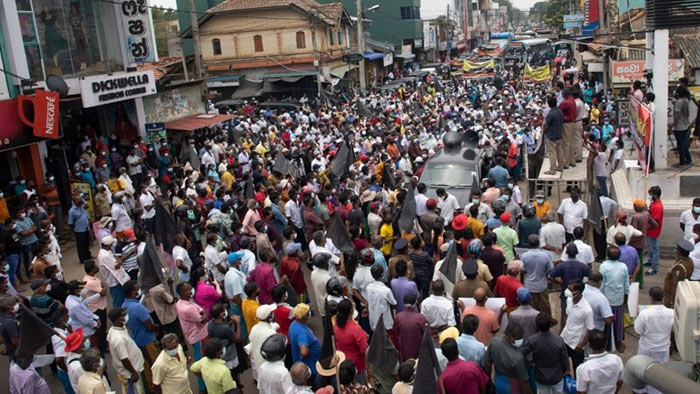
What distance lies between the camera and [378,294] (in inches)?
294

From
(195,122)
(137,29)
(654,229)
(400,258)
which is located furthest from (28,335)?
(195,122)

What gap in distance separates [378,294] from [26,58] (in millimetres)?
12750

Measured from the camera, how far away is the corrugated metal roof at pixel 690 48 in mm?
22031

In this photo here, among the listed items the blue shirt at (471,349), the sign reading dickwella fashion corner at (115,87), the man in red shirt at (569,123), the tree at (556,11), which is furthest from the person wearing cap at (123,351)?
the tree at (556,11)

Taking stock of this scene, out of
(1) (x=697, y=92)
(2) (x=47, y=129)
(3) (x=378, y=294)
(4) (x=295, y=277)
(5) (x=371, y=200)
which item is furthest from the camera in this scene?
(1) (x=697, y=92)

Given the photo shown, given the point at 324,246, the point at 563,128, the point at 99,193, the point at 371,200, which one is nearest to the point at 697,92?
the point at 563,128

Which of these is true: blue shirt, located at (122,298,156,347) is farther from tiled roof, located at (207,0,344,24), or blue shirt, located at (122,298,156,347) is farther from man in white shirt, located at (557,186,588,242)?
tiled roof, located at (207,0,344,24)

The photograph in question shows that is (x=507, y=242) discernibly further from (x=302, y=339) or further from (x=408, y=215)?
(x=302, y=339)

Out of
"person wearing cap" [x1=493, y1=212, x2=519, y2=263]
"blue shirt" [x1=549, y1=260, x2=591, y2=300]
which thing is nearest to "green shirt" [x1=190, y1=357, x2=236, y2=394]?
"blue shirt" [x1=549, y1=260, x2=591, y2=300]

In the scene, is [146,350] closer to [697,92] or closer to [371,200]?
[371,200]

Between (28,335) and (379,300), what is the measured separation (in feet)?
12.3

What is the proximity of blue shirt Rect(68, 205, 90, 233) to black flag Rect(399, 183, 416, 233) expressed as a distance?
20.7 feet

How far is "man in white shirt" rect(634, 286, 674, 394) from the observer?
673cm

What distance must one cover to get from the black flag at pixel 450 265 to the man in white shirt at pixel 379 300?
36.9 inches
